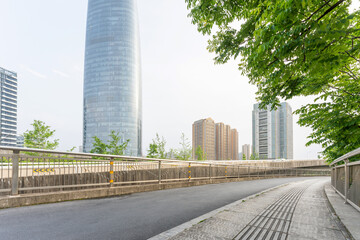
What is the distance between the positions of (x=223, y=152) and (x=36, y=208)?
18612cm

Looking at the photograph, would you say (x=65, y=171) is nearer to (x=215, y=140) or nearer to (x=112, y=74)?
(x=112, y=74)

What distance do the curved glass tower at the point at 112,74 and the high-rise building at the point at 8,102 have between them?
7315 cm

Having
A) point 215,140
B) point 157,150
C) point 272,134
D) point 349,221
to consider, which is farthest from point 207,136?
point 349,221

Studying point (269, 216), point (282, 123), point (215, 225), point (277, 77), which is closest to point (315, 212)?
point (269, 216)

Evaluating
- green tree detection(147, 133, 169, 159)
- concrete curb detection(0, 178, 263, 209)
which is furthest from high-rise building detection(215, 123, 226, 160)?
concrete curb detection(0, 178, 263, 209)

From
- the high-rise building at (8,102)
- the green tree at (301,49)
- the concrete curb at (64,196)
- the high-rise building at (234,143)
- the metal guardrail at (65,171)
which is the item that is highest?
the high-rise building at (8,102)

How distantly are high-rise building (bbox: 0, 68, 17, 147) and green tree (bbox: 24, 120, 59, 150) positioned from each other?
548ft

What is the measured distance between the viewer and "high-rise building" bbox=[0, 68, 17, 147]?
163375 millimetres

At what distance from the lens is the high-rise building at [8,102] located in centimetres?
16338

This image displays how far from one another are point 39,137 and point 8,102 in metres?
184

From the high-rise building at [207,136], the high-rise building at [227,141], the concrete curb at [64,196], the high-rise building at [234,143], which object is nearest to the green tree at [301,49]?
the concrete curb at [64,196]

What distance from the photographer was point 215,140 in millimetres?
185125

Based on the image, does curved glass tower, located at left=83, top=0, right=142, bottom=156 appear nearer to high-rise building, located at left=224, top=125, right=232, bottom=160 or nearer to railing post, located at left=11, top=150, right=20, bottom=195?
high-rise building, located at left=224, top=125, right=232, bottom=160

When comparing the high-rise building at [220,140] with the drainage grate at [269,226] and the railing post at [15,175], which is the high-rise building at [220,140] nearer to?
the drainage grate at [269,226]
